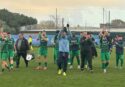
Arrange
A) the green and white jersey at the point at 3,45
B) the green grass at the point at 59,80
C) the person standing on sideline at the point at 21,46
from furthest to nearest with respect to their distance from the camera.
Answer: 1. the person standing on sideline at the point at 21,46
2. the green and white jersey at the point at 3,45
3. the green grass at the point at 59,80

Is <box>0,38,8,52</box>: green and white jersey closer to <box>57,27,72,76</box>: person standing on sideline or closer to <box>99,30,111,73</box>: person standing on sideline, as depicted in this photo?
<box>57,27,72,76</box>: person standing on sideline

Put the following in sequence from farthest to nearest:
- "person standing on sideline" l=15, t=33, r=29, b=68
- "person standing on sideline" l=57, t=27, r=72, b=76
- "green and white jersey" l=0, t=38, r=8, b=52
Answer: "person standing on sideline" l=15, t=33, r=29, b=68 → "green and white jersey" l=0, t=38, r=8, b=52 → "person standing on sideline" l=57, t=27, r=72, b=76

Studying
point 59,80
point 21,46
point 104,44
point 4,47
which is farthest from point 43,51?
point 59,80

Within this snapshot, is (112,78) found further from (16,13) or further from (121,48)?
(16,13)

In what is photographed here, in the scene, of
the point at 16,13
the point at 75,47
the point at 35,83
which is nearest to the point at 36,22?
the point at 16,13

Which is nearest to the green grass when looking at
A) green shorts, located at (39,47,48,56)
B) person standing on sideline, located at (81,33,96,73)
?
person standing on sideline, located at (81,33,96,73)

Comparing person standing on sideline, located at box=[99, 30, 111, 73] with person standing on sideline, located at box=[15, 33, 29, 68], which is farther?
person standing on sideline, located at box=[15, 33, 29, 68]

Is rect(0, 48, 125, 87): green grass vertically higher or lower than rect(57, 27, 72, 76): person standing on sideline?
lower

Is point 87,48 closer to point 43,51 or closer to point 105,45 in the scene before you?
point 105,45

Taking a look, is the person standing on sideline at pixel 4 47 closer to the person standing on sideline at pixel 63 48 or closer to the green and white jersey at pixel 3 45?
the green and white jersey at pixel 3 45

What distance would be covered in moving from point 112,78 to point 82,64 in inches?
166

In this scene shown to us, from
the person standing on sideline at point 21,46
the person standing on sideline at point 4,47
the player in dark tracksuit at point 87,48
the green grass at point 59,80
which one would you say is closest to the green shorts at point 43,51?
the person standing on sideline at point 21,46

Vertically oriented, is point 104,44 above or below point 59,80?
above

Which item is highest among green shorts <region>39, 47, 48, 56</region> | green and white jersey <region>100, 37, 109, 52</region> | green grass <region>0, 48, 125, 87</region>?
green and white jersey <region>100, 37, 109, 52</region>
